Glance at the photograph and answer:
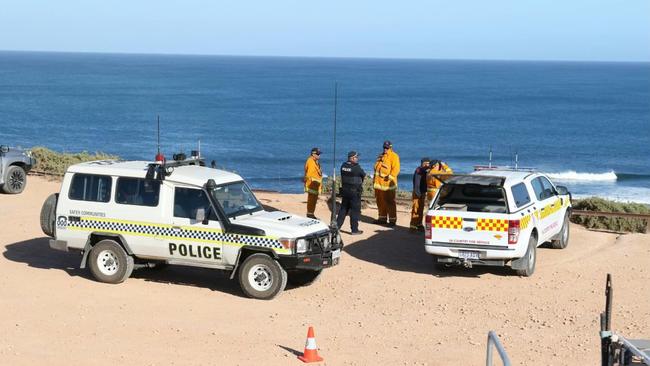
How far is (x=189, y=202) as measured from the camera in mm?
14109

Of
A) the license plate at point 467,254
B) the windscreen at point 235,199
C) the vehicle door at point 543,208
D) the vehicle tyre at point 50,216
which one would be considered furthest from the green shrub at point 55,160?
the license plate at point 467,254

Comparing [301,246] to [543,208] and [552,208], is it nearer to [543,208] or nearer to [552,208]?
[543,208]

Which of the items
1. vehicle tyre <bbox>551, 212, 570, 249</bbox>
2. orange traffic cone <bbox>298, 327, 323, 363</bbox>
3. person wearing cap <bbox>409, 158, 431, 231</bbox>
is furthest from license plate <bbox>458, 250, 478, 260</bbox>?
orange traffic cone <bbox>298, 327, 323, 363</bbox>

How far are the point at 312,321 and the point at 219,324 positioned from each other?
120 cm

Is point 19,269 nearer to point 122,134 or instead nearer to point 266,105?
point 122,134

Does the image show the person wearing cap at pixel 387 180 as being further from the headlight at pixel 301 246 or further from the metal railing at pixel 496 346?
the metal railing at pixel 496 346

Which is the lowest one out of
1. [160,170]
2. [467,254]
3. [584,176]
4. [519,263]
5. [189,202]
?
[584,176]

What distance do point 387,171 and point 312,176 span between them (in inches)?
58.0

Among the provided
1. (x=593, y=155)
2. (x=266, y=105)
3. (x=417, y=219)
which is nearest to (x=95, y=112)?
(x=266, y=105)

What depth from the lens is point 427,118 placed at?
9944 cm

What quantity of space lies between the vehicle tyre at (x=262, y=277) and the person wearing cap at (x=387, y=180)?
18.8 ft

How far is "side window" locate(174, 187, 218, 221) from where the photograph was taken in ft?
46.0

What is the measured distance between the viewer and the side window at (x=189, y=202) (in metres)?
14.0

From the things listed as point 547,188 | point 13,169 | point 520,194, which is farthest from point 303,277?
point 13,169
